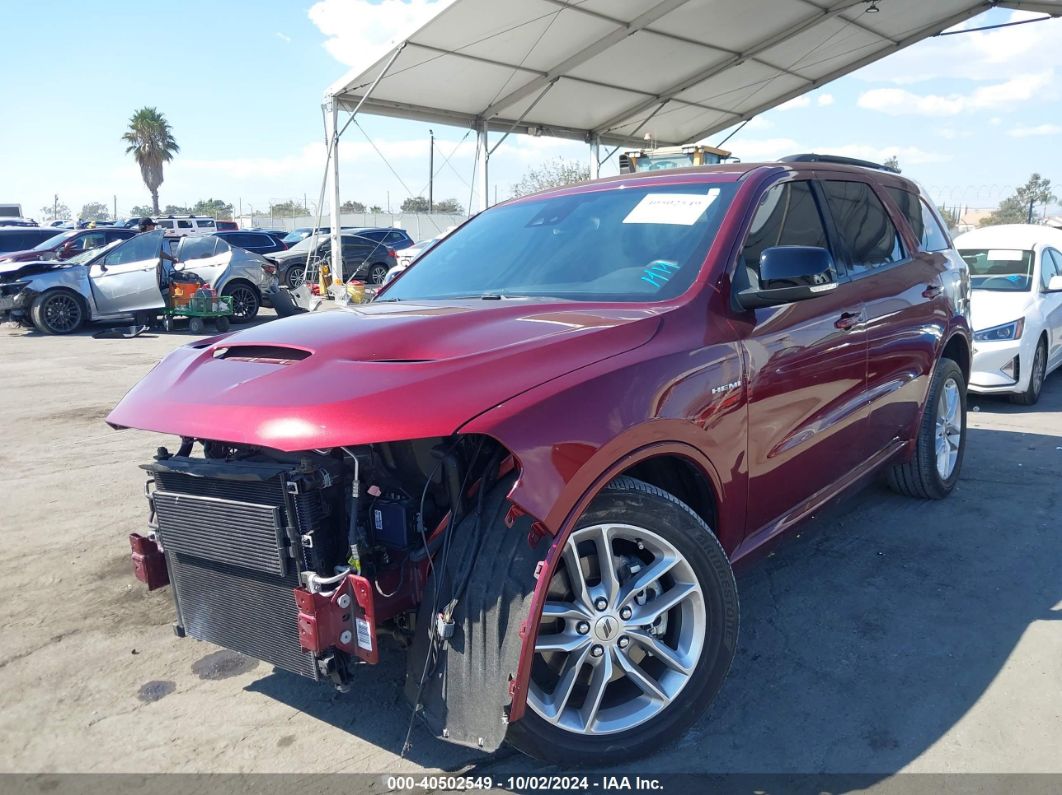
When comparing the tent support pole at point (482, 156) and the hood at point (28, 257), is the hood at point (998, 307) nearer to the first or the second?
the tent support pole at point (482, 156)

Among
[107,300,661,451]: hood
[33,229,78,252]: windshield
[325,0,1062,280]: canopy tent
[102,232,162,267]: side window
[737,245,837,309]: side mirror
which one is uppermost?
[325,0,1062,280]: canopy tent

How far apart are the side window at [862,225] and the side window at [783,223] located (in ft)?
0.71

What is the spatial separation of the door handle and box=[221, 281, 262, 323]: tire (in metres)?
13.8

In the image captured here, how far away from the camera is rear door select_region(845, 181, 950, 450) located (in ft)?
13.4

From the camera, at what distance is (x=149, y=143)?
55.8 metres

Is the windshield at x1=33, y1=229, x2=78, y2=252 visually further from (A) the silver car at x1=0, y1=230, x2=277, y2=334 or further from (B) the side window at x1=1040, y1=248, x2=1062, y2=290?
(B) the side window at x1=1040, y1=248, x2=1062, y2=290

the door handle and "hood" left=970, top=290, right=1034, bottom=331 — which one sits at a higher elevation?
the door handle

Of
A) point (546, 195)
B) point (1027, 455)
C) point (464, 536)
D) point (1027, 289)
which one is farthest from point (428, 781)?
point (1027, 289)

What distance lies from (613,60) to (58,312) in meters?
12.2

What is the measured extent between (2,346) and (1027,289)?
49.1 ft

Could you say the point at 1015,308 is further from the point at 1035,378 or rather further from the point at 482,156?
the point at 482,156

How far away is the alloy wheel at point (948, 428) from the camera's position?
5.04m

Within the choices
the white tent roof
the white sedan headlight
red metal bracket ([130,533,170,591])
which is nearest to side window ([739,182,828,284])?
red metal bracket ([130,533,170,591])

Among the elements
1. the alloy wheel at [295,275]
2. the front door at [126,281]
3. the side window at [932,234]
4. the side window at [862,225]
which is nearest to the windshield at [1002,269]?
the side window at [932,234]
